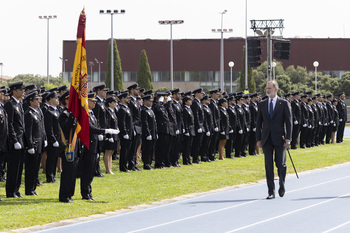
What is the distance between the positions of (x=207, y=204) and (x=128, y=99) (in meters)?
6.63

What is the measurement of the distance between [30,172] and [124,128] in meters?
5.06

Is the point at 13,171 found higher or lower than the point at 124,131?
lower

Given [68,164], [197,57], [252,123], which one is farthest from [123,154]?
[197,57]

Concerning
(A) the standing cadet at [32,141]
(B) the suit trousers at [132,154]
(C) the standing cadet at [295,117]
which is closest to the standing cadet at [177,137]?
(B) the suit trousers at [132,154]

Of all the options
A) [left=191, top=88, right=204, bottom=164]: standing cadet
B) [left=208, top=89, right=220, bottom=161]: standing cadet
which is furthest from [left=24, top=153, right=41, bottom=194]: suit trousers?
[left=208, top=89, right=220, bottom=161]: standing cadet

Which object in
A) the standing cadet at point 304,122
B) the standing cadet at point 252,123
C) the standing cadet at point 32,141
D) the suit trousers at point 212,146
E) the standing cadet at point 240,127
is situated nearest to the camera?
the standing cadet at point 32,141

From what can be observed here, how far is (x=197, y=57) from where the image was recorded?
104 m

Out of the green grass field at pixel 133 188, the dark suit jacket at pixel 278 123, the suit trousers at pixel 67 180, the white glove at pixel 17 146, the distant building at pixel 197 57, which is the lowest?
the green grass field at pixel 133 188

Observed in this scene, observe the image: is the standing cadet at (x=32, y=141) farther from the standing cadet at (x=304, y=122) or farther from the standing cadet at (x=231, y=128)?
the standing cadet at (x=304, y=122)

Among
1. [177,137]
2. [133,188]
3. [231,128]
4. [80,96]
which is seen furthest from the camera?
[231,128]

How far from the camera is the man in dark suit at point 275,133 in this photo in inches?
521

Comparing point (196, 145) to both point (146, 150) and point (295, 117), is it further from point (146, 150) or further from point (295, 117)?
point (295, 117)

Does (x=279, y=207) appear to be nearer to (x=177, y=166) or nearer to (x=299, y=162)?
(x=177, y=166)

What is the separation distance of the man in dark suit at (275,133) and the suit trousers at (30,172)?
411cm
